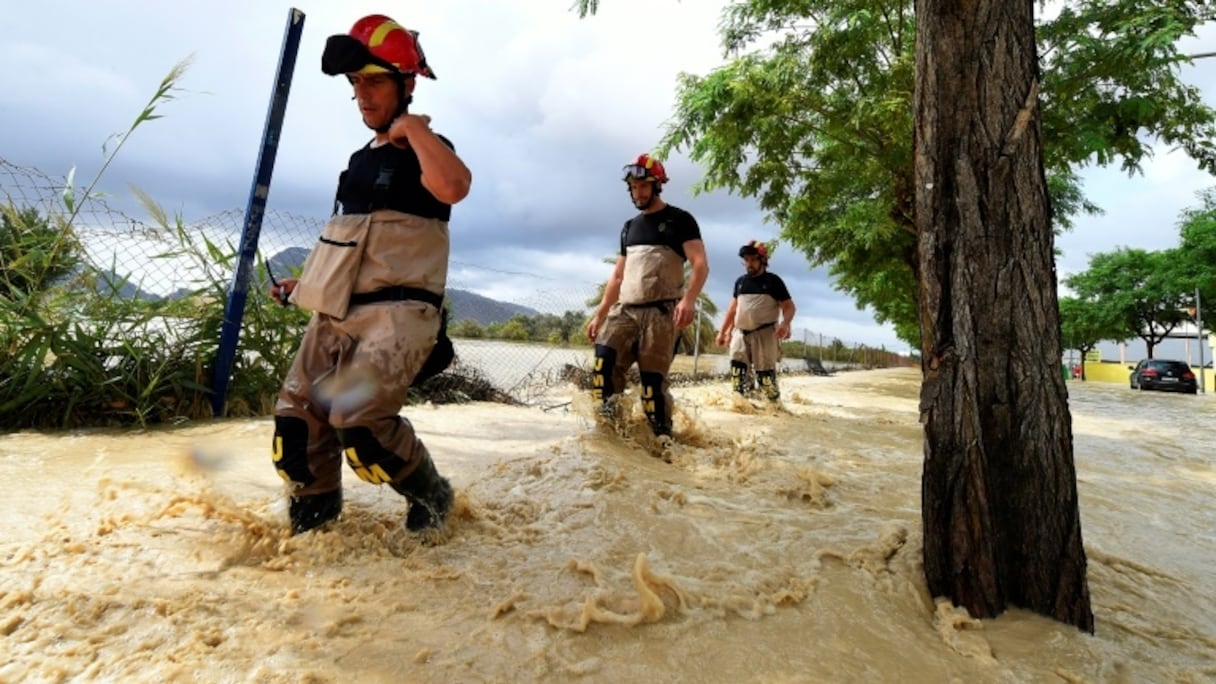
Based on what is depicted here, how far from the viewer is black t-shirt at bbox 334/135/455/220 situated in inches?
84.3

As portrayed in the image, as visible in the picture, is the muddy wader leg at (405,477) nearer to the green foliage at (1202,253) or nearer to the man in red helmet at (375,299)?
the man in red helmet at (375,299)

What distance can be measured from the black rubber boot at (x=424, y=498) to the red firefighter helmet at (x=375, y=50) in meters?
1.30

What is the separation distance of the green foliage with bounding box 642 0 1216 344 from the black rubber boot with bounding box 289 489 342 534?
861 cm

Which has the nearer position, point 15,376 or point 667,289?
point 15,376

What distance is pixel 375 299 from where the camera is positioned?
83.4 inches

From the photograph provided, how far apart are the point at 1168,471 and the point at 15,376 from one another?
26.1ft

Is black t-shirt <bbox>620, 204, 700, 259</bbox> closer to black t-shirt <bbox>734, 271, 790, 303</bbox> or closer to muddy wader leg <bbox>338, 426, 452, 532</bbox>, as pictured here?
muddy wader leg <bbox>338, 426, 452, 532</bbox>

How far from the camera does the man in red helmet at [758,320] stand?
24.5 feet

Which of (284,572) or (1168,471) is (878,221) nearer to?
(1168,471)

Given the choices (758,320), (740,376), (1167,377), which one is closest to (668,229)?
(758,320)

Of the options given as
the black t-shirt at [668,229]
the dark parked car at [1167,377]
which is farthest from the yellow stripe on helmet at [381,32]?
the dark parked car at [1167,377]

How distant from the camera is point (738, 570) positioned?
2.05m

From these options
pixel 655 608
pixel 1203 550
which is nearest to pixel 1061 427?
pixel 655 608

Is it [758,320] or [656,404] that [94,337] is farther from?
[758,320]
